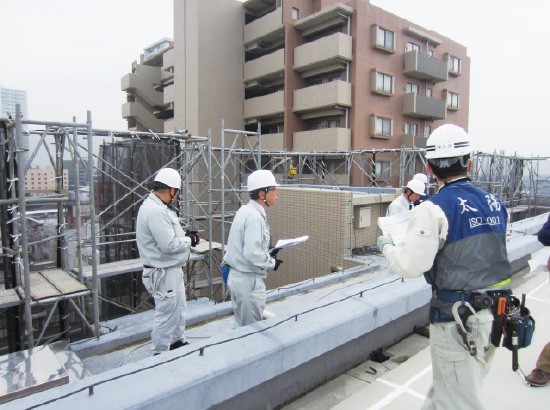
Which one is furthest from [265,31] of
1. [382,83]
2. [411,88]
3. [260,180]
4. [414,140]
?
[260,180]

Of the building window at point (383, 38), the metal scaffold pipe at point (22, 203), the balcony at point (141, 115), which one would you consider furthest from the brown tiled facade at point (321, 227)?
the balcony at point (141, 115)

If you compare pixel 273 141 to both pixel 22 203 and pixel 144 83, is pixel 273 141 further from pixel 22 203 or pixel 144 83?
pixel 22 203

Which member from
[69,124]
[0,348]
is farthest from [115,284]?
[69,124]

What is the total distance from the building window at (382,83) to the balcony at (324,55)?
195 cm

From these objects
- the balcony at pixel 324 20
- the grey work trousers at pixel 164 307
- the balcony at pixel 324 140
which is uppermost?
the balcony at pixel 324 20

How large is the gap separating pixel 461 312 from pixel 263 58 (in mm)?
23332

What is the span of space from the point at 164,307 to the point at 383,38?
2132 cm

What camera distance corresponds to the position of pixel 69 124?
16.3 feet

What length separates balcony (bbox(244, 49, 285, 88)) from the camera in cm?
2180

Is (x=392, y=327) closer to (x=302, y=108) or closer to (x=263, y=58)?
(x=302, y=108)

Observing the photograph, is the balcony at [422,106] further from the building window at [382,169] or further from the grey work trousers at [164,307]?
the grey work trousers at [164,307]

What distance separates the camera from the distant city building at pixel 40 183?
18.5 feet

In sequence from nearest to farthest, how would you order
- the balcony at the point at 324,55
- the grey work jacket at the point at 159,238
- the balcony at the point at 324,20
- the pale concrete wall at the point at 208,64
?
1. the grey work jacket at the point at 159,238
2. the balcony at the point at 324,55
3. the balcony at the point at 324,20
4. the pale concrete wall at the point at 208,64

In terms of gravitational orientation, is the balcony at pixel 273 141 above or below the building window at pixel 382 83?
below
